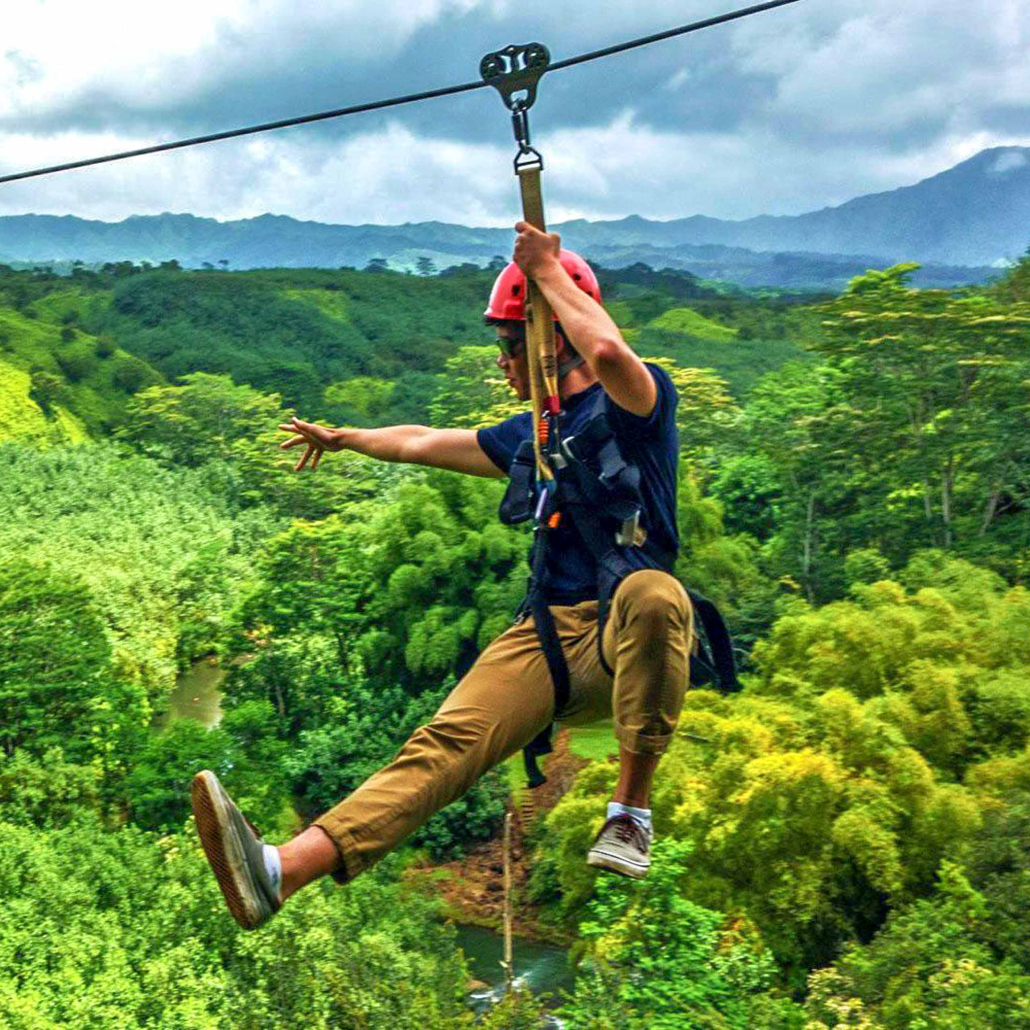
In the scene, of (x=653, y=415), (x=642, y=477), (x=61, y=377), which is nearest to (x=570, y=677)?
(x=642, y=477)

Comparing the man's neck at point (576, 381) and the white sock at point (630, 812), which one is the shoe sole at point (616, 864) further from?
the man's neck at point (576, 381)

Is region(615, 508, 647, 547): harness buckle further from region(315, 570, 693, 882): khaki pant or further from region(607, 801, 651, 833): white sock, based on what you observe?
region(607, 801, 651, 833): white sock

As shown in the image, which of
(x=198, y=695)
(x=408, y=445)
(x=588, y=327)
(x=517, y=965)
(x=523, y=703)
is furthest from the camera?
(x=198, y=695)

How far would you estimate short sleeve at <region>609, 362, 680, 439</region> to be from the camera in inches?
123

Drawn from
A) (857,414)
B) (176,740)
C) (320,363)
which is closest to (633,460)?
(176,740)

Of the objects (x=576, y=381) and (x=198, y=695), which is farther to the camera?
(x=198, y=695)

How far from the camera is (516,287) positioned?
3.39 metres

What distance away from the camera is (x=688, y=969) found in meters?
14.4

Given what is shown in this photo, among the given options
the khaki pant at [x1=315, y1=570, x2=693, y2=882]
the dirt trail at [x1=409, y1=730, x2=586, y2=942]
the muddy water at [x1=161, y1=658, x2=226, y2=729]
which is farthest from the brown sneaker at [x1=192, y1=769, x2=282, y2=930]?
the muddy water at [x1=161, y1=658, x2=226, y2=729]

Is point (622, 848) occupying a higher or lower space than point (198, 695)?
higher

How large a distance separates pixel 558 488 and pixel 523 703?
0.51m

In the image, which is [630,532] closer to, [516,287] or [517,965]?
[516,287]

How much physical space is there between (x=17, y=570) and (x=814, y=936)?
1486 cm

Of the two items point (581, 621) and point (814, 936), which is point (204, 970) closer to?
point (814, 936)
